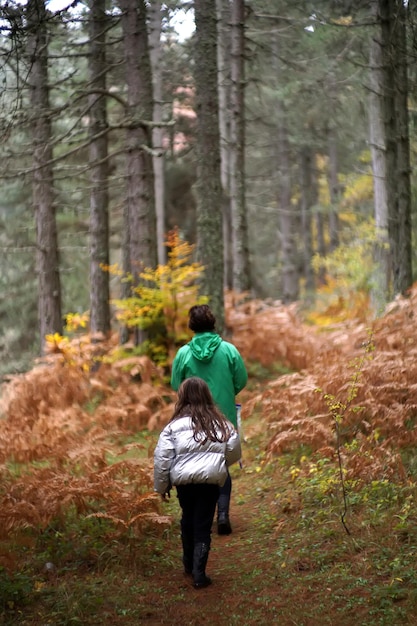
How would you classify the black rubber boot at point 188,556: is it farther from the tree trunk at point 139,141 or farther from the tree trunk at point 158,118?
the tree trunk at point 158,118

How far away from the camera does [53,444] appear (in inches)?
352

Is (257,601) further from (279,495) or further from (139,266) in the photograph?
(139,266)

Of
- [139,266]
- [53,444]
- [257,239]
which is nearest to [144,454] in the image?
[53,444]

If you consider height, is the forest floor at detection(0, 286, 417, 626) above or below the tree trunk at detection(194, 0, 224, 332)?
below

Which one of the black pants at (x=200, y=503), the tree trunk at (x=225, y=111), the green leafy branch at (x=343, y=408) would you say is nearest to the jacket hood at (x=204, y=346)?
the green leafy branch at (x=343, y=408)

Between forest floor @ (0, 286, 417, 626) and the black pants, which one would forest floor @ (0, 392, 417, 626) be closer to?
forest floor @ (0, 286, 417, 626)

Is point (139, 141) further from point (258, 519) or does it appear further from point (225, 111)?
point (225, 111)

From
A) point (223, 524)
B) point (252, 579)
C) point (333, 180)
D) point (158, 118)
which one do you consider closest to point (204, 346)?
point (223, 524)

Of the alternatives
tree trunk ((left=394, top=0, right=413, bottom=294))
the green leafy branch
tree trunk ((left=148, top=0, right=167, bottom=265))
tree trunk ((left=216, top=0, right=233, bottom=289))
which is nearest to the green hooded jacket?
the green leafy branch

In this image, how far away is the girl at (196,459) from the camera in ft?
17.0

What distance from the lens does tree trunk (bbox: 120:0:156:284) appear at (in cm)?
1103

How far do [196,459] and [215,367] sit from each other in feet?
4.66

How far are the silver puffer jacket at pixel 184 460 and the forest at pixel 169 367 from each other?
35.7 inches

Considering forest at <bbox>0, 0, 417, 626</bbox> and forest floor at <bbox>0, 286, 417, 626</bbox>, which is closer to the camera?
forest floor at <bbox>0, 286, 417, 626</bbox>
